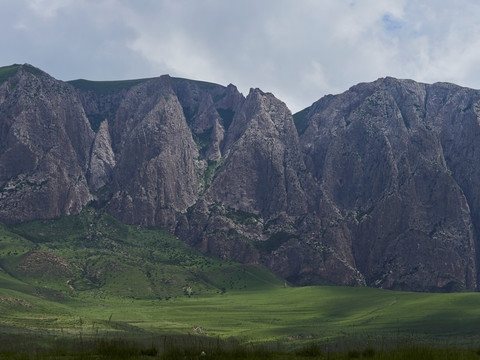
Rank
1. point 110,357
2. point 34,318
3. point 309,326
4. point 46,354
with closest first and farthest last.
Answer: point 110,357, point 46,354, point 34,318, point 309,326

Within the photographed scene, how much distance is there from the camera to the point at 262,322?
19300 cm

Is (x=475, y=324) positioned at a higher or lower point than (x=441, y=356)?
lower

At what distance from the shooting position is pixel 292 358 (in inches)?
1186

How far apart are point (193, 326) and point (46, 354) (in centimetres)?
14952

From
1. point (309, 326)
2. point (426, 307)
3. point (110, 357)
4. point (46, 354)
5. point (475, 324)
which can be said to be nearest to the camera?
point (110, 357)

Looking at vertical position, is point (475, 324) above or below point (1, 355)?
below

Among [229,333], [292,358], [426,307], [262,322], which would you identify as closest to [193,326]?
[229,333]

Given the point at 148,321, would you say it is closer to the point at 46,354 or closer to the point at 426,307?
the point at 426,307

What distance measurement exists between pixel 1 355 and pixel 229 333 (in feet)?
458

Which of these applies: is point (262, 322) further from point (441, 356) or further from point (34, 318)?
point (441, 356)

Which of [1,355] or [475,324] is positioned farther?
[475,324]

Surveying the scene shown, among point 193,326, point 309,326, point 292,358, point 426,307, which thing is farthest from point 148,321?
point 292,358

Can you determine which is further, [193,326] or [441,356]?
[193,326]

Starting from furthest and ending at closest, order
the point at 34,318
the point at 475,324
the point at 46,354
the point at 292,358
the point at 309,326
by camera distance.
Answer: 1. the point at 309,326
2. the point at 34,318
3. the point at 475,324
4. the point at 292,358
5. the point at 46,354
